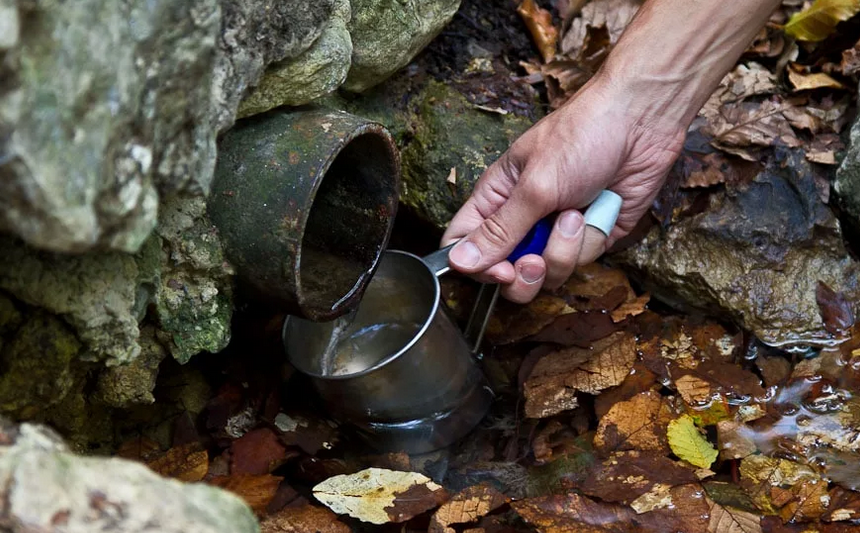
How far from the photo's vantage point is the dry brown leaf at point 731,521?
1833 millimetres

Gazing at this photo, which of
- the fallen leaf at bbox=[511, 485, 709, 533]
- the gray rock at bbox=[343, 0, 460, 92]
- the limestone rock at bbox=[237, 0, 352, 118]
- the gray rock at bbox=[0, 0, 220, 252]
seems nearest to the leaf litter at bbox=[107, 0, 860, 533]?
the fallen leaf at bbox=[511, 485, 709, 533]

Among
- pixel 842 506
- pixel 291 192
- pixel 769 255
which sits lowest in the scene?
pixel 842 506

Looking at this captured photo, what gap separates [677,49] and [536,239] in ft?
1.98

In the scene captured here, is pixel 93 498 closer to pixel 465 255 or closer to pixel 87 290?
pixel 87 290

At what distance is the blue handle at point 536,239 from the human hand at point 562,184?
21 mm

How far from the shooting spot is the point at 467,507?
73.6 inches

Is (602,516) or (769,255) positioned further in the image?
(769,255)

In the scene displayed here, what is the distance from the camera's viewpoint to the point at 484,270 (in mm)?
2094

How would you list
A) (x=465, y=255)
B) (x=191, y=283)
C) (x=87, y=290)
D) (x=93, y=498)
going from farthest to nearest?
1. (x=465, y=255)
2. (x=191, y=283)
3. (x=87, y=290)
4. (x=93, y=498)

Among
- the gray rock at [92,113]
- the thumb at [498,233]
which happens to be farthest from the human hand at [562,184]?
the gray rock at [92,113]

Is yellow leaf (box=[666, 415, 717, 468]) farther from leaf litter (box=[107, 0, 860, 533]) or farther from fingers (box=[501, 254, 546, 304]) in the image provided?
fingers (box=[501, 254, 546, 304])

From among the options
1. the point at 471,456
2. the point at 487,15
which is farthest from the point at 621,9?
the point at 471,456

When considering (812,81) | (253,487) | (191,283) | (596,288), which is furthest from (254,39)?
(812,81)

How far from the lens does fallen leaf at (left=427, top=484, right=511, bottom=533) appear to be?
72.3 inches
